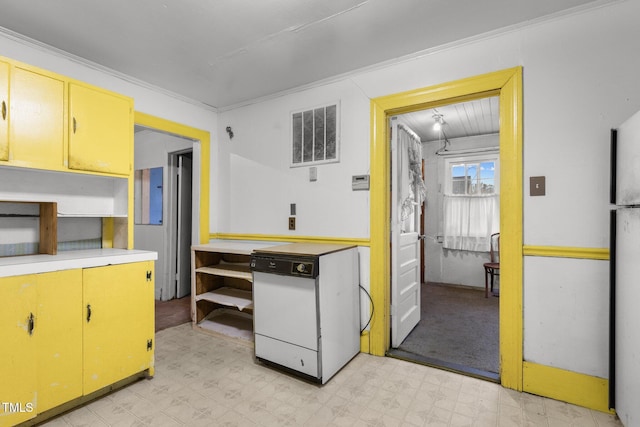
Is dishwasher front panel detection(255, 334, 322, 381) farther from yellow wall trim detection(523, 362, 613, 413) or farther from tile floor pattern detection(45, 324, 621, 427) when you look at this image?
yellow wall trim detection(523, 362, 613, 413)

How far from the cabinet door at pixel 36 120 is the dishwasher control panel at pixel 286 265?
150 cm

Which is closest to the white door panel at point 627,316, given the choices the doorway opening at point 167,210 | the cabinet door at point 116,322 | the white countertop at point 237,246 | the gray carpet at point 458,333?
the gray carpet at point 458,333

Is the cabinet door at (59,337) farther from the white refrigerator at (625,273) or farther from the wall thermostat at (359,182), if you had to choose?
the white refrigerator at (625,273)

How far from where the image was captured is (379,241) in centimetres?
266

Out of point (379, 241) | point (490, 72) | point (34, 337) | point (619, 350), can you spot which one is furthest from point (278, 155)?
point (619, 350)

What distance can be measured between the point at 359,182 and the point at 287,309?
1.31m

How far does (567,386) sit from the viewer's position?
195 cm

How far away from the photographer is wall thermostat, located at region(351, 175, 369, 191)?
272 cm

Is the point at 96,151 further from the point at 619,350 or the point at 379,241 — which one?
the point at 619,350

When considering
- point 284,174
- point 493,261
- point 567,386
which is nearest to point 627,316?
point 567,386

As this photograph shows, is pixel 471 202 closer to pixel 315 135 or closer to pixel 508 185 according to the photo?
pixel 508 185

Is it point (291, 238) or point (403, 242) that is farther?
point (291, 238)

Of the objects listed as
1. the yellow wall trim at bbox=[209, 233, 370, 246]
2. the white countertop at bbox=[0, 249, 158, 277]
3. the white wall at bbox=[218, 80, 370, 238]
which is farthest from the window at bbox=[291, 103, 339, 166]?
the white countertop at bbox=[0, 249, 158, 277]

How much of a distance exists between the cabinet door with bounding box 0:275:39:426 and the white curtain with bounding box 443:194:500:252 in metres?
5.31
